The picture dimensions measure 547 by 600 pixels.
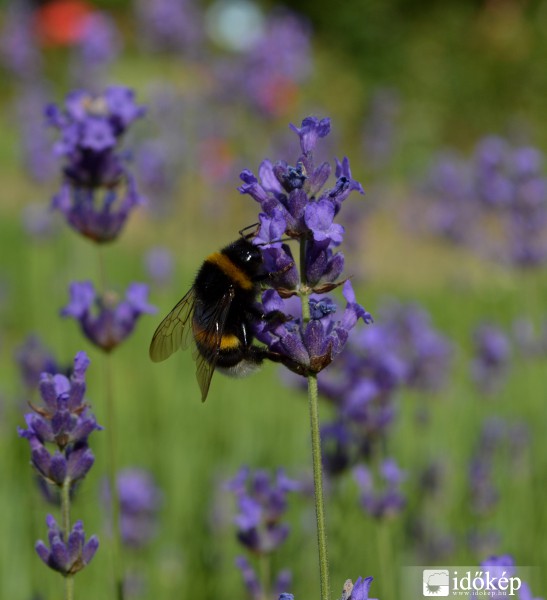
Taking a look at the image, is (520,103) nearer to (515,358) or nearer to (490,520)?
(515,358)

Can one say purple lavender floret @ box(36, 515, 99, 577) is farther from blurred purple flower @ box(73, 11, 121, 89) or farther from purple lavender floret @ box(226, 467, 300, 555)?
blurred purple flower @ box(73, 11, 121, 89)

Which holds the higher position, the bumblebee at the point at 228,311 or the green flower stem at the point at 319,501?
the bumblebee at the point at 228,311

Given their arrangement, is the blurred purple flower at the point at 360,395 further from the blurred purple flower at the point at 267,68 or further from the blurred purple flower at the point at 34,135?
the blurred purple flower at the point at 267,68

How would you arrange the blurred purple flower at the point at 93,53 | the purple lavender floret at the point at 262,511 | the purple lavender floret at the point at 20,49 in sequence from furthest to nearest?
the purple lavender floret at the point at 20,49, the blurred purple flower at the point at 93,53, the purple lavender floret at the point at 262,511

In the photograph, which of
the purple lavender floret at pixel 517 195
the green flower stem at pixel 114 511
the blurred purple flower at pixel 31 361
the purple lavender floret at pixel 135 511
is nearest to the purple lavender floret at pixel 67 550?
the green flower stem at pixel 114 511

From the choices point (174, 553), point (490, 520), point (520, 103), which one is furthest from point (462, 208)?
point (520, 103)

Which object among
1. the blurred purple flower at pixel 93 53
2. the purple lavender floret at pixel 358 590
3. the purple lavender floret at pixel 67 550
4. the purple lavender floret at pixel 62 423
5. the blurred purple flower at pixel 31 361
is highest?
the blurred purple flower at pixel 93 53
